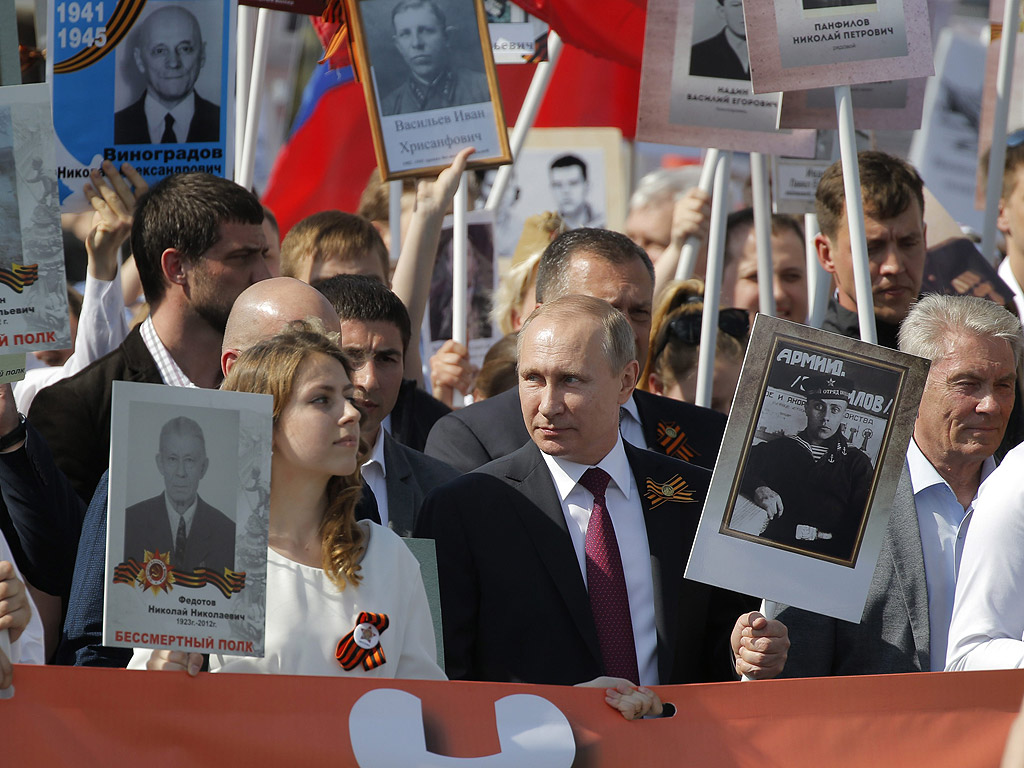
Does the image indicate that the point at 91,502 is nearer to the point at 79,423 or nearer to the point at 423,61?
the point at 79,423

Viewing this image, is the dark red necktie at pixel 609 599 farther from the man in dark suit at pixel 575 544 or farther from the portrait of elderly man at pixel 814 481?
the portrait of elderly man at pixel 814 481

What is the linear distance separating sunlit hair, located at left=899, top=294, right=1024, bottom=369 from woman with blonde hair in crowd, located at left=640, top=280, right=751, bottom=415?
1.56 m

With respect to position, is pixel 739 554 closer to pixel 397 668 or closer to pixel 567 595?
pixel 567 595

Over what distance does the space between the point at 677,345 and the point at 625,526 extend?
6.59ft

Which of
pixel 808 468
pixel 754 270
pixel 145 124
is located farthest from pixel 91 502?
pixel 754 270

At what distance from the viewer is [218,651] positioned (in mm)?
2801

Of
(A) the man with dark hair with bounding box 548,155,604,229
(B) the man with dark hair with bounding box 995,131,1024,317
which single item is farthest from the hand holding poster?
(A) the man with dark hair with bounding box 548,155,604,229

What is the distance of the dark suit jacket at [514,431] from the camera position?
14.6 feet

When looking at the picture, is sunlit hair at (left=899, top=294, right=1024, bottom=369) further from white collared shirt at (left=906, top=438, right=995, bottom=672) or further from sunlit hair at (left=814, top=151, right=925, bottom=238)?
sunlit hair at (left=814, top=151, right=925, bottom=238)

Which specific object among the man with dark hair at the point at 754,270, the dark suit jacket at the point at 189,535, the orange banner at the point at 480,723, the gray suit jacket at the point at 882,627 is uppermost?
the man with dark hair at the point at 754,270

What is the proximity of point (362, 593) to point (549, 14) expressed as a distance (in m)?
3.72

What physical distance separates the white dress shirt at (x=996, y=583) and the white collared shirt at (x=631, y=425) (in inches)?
55.7

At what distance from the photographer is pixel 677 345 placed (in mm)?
5660

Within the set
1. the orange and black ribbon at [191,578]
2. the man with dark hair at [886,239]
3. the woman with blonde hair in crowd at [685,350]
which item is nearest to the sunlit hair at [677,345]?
the woman with blonde hair in crowd at [685,350]
